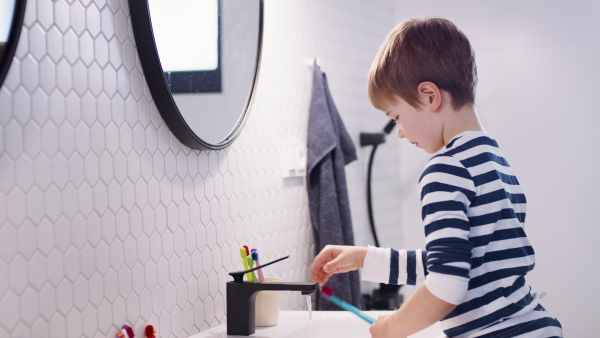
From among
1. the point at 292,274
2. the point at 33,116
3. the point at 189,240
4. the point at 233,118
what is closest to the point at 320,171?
the point at 292,274

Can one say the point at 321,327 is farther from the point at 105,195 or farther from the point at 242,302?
the point at 105,195

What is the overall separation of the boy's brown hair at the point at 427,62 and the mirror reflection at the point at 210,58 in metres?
0.44

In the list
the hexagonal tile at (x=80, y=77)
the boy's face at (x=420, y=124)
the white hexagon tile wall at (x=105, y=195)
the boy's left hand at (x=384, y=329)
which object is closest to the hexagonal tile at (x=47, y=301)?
the white hexagon tile wall at (x=105, y=195)

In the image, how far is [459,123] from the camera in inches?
47.4

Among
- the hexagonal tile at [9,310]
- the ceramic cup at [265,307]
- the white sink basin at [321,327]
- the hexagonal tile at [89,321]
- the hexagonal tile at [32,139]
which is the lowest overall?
the white sink basin at [321,327]

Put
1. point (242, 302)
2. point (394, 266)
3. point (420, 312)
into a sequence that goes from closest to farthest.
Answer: point (420, 312) → point (394, 266) → point (242, 302)

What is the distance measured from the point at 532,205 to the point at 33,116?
6.89ft

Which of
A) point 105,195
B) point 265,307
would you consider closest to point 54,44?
point 105,195

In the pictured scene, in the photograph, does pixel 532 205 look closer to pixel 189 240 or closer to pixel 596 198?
pixel 596 198

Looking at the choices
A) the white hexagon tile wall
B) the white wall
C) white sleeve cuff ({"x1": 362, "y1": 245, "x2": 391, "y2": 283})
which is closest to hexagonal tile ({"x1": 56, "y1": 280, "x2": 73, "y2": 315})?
the white hexagon tile wall

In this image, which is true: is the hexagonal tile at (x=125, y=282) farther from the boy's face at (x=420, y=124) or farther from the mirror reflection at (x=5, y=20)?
the boy's face at (x=420, y=124)

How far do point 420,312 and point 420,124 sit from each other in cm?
33

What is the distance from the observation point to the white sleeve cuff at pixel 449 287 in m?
1.07

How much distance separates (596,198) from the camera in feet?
8.61
